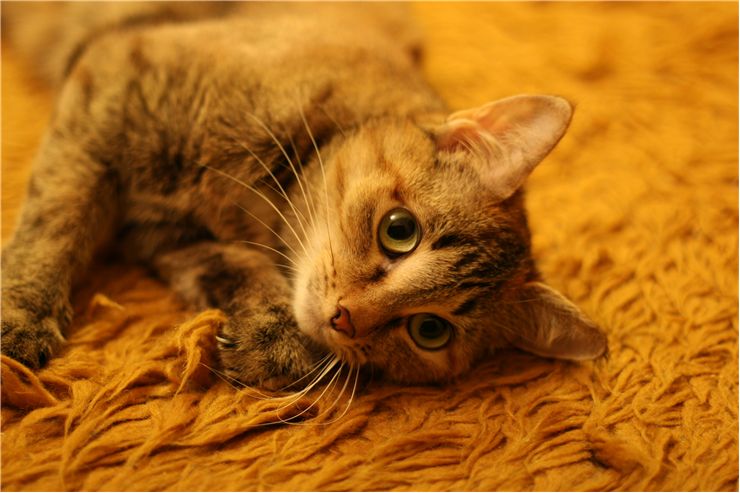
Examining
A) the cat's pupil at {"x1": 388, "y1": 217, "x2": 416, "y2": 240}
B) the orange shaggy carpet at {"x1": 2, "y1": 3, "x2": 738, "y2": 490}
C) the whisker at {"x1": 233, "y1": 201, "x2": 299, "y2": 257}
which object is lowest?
the orange shaggy carpet at {"x1": 2, "y1": 3, "x2": 738, "y2": 490}

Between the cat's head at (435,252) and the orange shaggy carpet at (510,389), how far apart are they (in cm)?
8

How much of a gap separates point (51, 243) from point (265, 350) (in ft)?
1.60

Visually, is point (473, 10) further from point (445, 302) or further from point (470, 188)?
point (445, 302)

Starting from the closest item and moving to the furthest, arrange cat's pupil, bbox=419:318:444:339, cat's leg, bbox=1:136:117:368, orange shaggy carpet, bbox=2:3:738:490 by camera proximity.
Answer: orange shaggy carpet, bbox=2:3:738:490
cat's leg, bbox=1:136:117:368
cat's pupil, bbox=419:318:444:339

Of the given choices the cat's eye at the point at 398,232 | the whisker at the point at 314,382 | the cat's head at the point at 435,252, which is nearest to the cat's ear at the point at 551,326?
the cat's head at the point at 435,252

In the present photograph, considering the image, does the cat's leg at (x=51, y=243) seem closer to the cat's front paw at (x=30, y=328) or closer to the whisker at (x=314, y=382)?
the cat's front paw at (x=30, y=328)

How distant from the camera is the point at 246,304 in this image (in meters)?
1.16

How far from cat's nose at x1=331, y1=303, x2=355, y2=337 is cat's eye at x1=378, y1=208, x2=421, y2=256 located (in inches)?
5.5

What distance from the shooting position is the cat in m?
1.07

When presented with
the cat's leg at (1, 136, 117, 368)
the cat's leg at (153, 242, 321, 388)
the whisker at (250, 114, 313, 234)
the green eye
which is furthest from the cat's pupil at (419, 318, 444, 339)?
the cat's leg at (1, 136, 117, 368)

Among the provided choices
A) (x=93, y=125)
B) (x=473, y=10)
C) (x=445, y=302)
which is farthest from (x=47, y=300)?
(x=473, y=10)

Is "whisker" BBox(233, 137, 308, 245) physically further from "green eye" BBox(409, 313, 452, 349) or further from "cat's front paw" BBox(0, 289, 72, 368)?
"cat's front paw" BBox(0, 289, 72, 368)

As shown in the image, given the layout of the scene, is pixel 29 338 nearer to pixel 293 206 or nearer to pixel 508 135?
pixel 293 206

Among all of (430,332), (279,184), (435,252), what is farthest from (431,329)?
(279,184)
